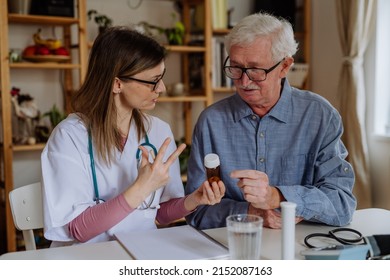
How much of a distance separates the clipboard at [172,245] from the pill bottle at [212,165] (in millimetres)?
152

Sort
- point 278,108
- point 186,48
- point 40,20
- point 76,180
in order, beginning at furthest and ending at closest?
point 186,48
point 40,20
point 278,108
point 76,180

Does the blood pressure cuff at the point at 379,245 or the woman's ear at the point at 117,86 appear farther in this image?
the woman's ear at the point at 117,86

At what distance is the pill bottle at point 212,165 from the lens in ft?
3.88

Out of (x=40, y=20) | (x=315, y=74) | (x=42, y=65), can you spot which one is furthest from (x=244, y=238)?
(x=315, y=74)

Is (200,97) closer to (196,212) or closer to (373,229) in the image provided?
(196,212)

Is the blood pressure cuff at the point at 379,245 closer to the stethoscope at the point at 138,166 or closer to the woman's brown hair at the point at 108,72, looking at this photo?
the stethoscope at the point at 138,166

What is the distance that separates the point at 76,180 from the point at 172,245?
380mm

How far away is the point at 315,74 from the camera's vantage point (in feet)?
11.7

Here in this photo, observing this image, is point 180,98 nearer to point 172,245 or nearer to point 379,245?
point 172,245

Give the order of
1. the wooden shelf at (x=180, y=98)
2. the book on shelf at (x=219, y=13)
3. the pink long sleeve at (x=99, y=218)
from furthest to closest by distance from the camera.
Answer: the book on shelf at (x=219, y=13) < the wooden shelf at (x=180, y=98) < the pink long sleeve at (x=99, y=218)

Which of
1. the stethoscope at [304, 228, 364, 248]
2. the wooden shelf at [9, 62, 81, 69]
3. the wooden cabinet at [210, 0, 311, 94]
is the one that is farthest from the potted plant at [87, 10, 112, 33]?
the stethoscope at [304, 228, 364, 248]

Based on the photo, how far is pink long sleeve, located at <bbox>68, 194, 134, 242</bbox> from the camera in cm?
130

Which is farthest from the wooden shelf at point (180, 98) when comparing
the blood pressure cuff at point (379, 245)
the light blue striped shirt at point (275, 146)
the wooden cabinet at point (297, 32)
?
the blood pressure cuff at point (379, 245)

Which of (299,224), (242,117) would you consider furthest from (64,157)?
(299,224)
